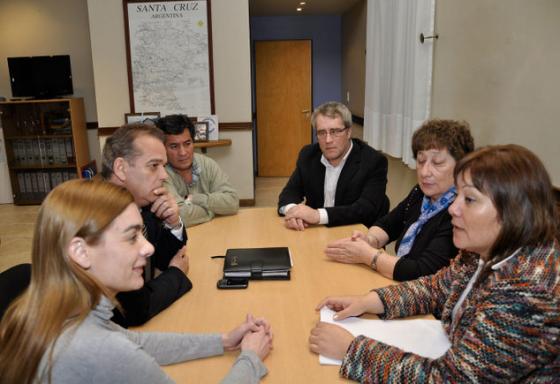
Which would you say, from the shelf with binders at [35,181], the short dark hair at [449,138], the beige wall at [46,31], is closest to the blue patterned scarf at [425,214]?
the short dark hair at [449,138]

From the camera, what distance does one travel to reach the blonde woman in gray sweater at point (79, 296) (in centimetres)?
82

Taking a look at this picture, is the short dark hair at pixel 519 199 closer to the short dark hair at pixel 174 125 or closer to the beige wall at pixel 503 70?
the beige wall at pixel 503 70

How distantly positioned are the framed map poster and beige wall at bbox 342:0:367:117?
6.65 ft

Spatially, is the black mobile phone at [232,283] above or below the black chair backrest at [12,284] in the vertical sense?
below

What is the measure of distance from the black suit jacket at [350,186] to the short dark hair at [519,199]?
4.25 feet

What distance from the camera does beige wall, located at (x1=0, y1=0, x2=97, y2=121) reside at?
18.9 ft

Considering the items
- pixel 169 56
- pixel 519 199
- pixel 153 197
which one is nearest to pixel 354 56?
pixel 169 56

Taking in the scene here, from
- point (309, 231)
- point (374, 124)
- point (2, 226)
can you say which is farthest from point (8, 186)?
point (309, 231)

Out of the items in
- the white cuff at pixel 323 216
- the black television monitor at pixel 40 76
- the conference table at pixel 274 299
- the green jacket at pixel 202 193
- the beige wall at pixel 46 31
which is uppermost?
the beige wall at pixel 46 31

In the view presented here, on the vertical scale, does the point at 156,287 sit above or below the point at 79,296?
below

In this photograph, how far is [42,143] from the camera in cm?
584

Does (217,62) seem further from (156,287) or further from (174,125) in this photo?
(156,287)

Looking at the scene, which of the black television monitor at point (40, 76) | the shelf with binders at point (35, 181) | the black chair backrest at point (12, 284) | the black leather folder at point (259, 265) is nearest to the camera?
the black chair backrest at point (12, 284)

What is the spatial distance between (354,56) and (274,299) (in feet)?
17.8
